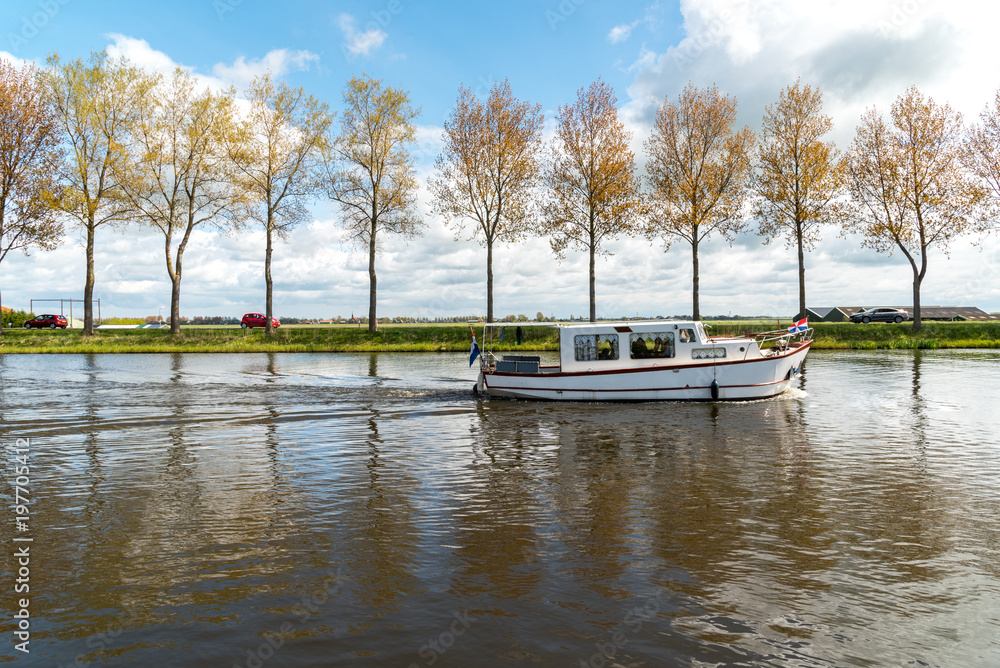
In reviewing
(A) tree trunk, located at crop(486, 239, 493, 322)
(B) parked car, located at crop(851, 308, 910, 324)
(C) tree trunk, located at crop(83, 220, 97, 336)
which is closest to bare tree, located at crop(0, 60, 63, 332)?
(C) tree trunk, located at crop(83, 220, 97, 336)

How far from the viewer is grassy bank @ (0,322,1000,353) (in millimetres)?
47875

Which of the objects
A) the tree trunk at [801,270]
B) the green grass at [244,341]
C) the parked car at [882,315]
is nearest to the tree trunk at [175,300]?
the green grass at [244,341]

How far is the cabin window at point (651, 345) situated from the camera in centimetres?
2380

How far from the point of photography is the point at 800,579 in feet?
23.8

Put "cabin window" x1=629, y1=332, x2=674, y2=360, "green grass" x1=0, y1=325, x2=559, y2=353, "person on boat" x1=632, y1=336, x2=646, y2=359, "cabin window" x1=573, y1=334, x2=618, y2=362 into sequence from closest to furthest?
"cabin window" x1=629, y1=332, x2=674, y2=360, "person on boat" x1=632, y1=336, x2=646, y2=359, "cabin window" x1=573, y1=334, x2=618, y2=362, "green grass" x1=0, y1=325, x2=559, y2=353

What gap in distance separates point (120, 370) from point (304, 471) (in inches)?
1077

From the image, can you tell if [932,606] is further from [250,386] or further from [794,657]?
[250,386]

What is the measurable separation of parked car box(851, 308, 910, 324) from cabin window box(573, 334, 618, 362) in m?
53.5

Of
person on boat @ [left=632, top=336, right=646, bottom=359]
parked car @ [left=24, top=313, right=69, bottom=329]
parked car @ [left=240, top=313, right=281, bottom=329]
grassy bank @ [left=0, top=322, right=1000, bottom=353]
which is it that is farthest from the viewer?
parked car @ [left=240, top=313, right=281, bottom=329]

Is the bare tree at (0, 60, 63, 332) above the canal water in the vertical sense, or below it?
above

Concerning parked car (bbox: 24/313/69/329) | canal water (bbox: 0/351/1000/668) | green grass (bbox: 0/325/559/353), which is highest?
parked car (bbox: 24/313/69/329)

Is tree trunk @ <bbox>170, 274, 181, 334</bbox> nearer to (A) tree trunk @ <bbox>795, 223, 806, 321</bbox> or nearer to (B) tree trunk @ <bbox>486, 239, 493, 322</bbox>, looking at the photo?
(B) tree trunk @ <bbox>486, 239, 493, 322</bbox>

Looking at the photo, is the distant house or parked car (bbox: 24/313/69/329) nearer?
parked car (bbox: 24/313/69/329)

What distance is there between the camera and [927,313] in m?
80.6
